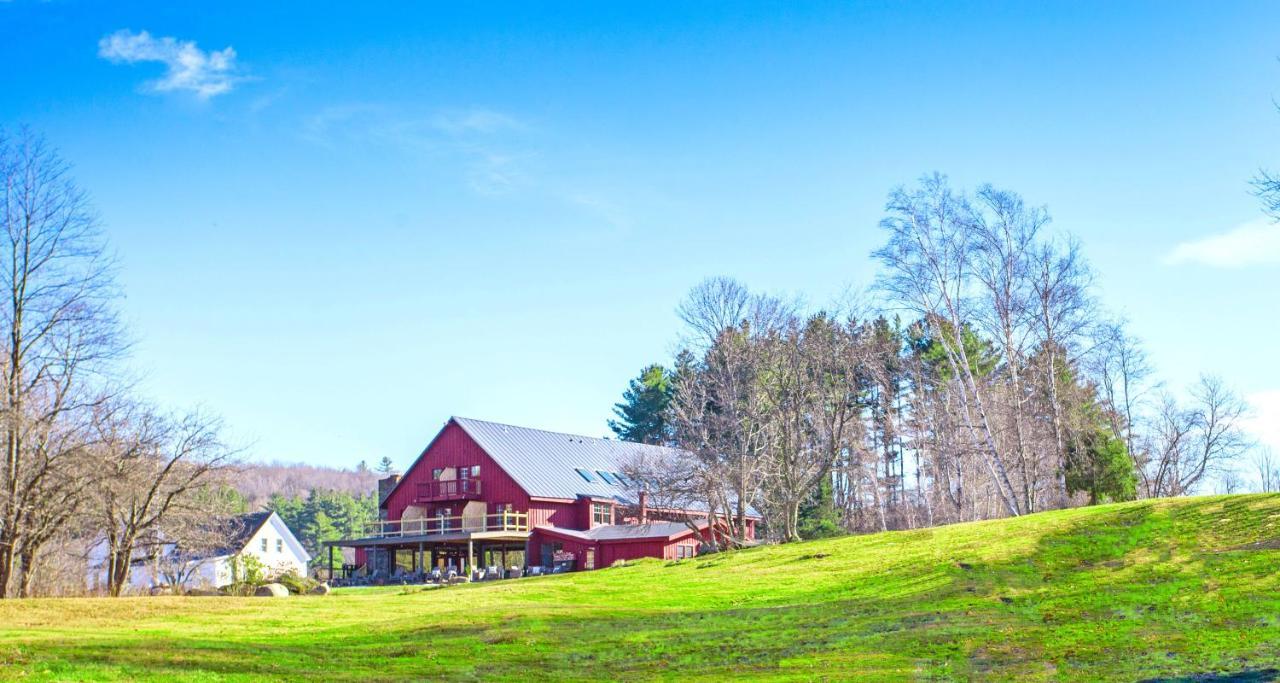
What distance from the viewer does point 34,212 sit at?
3209cm

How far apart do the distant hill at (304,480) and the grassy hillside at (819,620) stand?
362 feet

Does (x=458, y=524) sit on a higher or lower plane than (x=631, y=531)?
higher

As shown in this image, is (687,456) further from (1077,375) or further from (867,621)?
(867,621)

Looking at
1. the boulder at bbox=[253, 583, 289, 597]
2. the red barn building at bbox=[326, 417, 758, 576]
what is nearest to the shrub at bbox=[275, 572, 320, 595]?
the boulder at bbox=[253, 583, 289, 597]

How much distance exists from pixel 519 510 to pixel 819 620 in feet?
108

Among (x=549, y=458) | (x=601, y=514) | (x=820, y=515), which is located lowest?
(x=820, y=515)

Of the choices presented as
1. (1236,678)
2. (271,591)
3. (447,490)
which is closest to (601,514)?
(447,490)

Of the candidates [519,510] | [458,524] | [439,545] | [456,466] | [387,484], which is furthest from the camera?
[387,484]

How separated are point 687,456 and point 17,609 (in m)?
25.3

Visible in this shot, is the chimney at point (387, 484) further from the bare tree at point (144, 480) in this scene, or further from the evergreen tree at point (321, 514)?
the evergreen tree at point (321, 514)

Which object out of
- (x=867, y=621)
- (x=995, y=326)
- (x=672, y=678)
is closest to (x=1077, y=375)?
(x=995, y=326)

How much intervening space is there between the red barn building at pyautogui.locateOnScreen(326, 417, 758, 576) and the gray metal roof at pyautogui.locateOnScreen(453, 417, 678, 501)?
0.08 meters

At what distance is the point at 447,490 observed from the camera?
5419 cm

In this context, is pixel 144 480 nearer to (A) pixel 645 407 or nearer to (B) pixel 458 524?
(B) pixel 458 524
